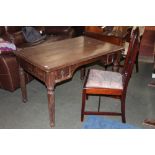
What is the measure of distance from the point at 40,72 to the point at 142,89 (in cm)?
172

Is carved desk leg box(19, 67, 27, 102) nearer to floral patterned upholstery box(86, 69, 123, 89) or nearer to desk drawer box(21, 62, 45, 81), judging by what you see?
desk drawer box(21, 62, 45, 81)

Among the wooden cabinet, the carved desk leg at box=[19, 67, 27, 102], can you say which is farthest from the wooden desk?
the wooden cabinet

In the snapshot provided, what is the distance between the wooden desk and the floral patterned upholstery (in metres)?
0.21

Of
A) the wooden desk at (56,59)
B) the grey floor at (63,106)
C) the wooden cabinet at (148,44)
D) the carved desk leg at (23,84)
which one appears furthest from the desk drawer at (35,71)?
the wooden cabinet at (148,44)

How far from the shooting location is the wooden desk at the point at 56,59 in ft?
6.49

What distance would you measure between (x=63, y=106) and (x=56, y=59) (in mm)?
813

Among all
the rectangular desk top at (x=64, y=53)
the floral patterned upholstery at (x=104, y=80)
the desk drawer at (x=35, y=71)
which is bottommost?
the floral patterned upholstery at (x=104, y=80)

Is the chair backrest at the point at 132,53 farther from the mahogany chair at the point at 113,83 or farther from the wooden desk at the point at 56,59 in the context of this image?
the wooden desk at the point at 56,59

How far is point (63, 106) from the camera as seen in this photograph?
269cm

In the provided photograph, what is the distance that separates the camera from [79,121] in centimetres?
241

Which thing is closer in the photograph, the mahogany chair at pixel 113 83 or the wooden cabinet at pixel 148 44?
the mahogany chair at pixel 113 83

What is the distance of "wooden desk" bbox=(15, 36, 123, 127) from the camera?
198 cm

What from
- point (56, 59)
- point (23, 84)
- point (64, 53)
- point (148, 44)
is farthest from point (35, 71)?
point (148, 44)
